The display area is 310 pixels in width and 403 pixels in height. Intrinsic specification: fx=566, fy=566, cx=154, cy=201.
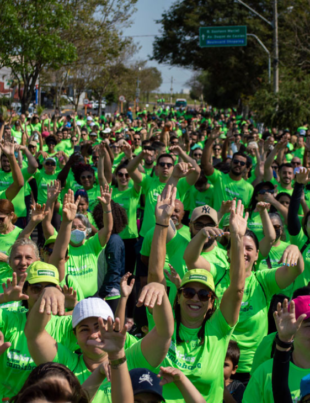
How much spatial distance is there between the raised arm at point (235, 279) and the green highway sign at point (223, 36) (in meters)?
29.6

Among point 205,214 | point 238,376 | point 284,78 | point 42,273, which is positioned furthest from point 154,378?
point 284,78

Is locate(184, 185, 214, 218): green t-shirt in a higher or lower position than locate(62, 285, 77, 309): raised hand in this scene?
higher

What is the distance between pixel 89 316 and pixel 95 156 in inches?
291

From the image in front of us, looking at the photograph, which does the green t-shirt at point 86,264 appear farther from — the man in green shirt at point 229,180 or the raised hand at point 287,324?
the man in green shirt at point 229,180

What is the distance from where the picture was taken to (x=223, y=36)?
32.3 metres

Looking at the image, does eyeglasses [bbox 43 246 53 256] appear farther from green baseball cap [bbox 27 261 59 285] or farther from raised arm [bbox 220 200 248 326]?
raised arm [bbox 220 200 248 326]

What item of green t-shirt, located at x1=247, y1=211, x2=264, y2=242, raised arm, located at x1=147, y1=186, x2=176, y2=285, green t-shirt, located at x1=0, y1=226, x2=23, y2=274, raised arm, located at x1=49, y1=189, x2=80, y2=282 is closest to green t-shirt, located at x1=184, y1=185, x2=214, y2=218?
green t-shirt, located at x1=247, y1=211, x2=264, y2=242

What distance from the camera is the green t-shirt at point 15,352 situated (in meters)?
3.69

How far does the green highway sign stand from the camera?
31938 mm

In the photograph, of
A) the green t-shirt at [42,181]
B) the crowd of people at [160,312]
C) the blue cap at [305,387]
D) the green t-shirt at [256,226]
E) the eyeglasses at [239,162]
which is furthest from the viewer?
the green t-shirt at [42,181]

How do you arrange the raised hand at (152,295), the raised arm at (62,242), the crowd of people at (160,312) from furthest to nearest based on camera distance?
the raised arm at (62,242) < the raised hand at (152,295) < the crowd of people at (160,312)

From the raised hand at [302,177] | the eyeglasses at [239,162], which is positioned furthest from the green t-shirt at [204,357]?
the eyeglasses at [239,162]

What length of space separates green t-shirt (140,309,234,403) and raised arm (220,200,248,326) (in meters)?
0.06

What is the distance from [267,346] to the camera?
3.72 meters
